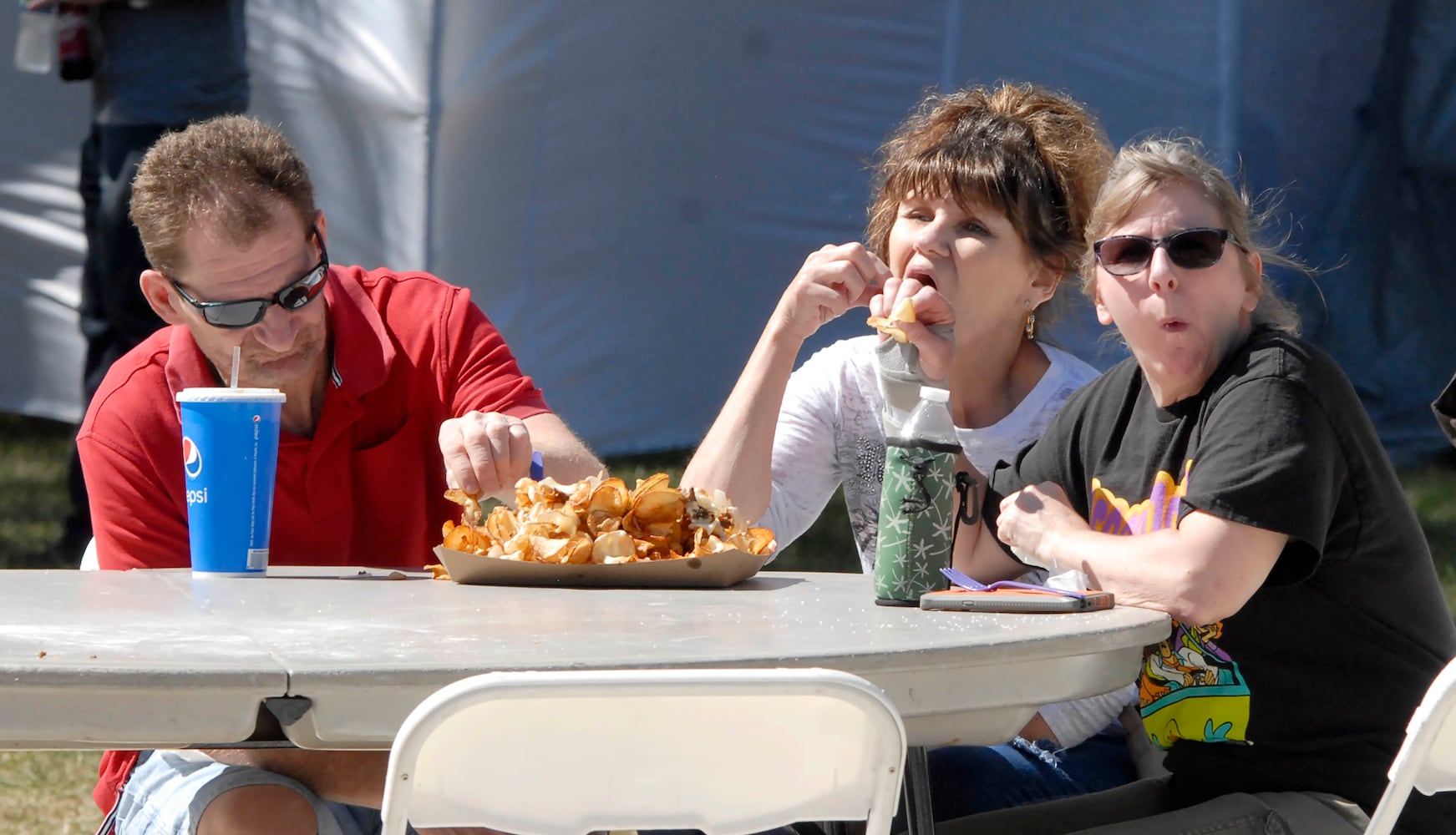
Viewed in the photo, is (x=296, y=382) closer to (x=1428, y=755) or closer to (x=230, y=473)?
(x=230, y=473)

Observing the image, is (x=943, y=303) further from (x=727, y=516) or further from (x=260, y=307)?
(x=260, y=307)

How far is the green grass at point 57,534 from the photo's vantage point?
3377 mm

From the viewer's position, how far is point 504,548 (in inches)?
72.7

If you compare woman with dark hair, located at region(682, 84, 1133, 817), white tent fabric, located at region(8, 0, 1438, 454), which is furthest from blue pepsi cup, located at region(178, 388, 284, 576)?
white tent fabric, located at region(8, 0, 1438, 454)

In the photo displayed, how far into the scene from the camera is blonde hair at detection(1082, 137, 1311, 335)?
196 cm

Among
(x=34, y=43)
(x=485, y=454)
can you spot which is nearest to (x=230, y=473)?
(x=485, y=454)

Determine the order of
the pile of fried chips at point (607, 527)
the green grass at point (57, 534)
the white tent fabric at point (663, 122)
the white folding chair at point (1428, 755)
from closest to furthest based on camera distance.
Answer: the white folding chair at point (1428, 755) → the pile of fried chips at point (607, 527) → the green grass at point (57, 534) → the white tent fabric at point (663, 122)

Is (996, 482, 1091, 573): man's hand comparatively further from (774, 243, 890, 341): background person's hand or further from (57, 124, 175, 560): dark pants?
(57, 124, 175, 560): dark pants

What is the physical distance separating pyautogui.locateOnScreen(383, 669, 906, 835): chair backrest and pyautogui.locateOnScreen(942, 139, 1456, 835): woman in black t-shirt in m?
0.58

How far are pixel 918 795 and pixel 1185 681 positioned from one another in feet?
1.41

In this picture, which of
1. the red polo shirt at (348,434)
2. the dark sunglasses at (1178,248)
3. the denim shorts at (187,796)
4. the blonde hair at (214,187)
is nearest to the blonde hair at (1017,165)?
the dark sunglasses at (1178,248)

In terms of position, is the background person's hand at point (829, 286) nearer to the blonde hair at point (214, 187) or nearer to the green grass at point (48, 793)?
the blonde hair at point (214, 187)

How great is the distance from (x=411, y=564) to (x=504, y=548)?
0.60m

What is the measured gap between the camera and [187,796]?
1756mm
